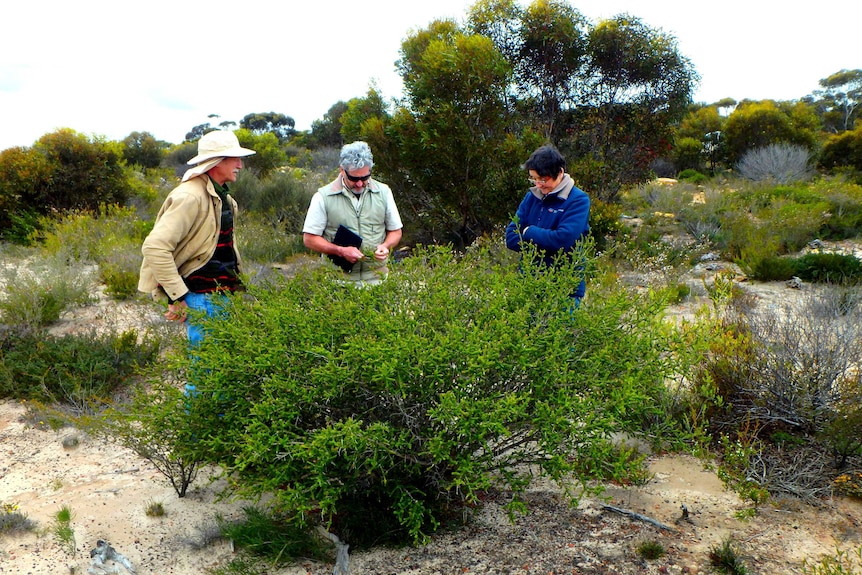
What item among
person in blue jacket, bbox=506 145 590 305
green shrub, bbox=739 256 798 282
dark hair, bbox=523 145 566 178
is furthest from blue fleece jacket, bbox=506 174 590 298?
green shrub, bbox=739 256 798 282

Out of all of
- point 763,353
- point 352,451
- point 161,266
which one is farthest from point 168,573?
point 763,353

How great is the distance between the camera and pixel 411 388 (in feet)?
8.44

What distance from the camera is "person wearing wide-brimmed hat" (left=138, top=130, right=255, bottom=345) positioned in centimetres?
333

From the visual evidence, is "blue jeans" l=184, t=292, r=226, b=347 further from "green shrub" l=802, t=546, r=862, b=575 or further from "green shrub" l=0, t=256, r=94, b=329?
"green shrub" l=0, t=256, r=94, b=329

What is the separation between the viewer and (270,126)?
51.5m

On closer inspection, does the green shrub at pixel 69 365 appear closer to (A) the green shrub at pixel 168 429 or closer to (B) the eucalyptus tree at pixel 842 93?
(A) the green shrub at pixel 168 429

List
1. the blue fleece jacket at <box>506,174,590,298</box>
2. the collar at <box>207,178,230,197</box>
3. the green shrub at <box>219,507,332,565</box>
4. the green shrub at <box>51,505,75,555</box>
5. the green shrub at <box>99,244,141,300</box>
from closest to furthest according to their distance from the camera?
the green shrub at <box>219,507,332,565</box> < the green shrub at <box>51,505,75,555</box> < the collar at <box>207,178,230,197</box> < the blue fleece jacket at <box>506,174,590,298</box> < the green shrub at <box>99,244,141,300</box>

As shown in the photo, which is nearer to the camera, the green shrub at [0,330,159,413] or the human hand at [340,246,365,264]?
the human hand at [340,246,365,264]

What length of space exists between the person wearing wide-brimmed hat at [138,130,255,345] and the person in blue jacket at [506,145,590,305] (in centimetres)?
170

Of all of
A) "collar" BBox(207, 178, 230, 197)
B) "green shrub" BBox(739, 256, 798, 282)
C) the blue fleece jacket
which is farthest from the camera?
"green shrub" BBox(739, 256, 798, 282)

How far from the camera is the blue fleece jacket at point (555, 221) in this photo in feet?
12.1

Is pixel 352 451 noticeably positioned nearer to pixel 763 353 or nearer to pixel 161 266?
pixel 161 266

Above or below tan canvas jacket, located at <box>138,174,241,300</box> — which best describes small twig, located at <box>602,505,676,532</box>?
below

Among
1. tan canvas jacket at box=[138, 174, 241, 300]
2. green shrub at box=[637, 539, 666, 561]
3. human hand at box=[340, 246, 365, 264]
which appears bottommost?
green shrub at box=[637, 539, 666, 561]
